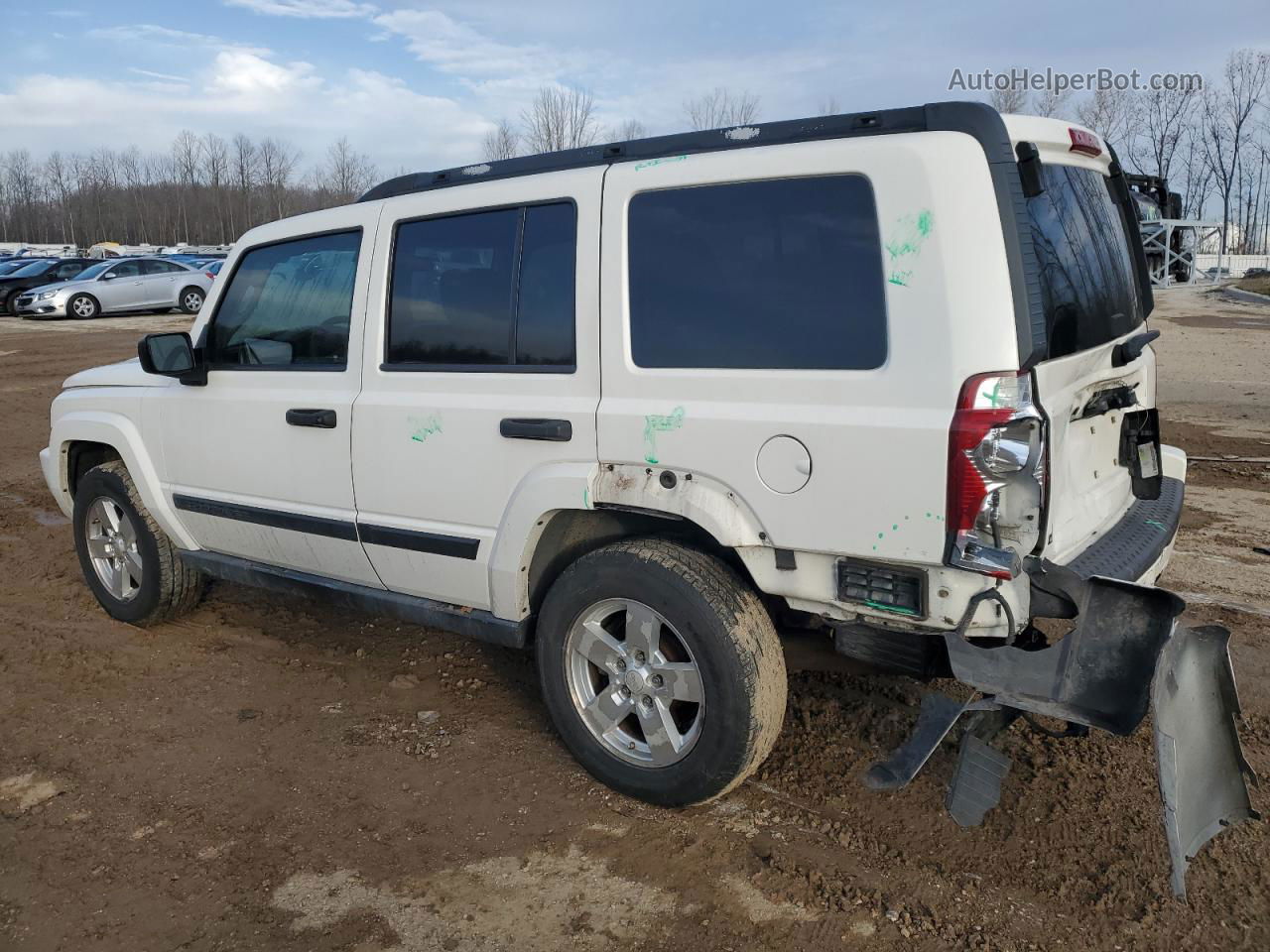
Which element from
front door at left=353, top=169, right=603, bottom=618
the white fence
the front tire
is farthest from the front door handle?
the white fence

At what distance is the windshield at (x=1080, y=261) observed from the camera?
2.84 m

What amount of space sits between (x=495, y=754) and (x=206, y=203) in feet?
325

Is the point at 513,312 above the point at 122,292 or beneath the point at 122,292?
beneath

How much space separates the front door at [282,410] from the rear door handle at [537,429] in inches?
31.9

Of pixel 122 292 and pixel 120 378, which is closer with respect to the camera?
pixel 120 378

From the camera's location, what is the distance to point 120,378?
4.95 meters

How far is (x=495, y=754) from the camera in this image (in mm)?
3809

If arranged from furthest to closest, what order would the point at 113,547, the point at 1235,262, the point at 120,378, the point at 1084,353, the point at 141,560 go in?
the point at 1235,262 < the point at 113,547 < the point at 141,560 < the point at 120,378 < the point at 1084,353

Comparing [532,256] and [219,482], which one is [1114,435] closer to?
[532,256]

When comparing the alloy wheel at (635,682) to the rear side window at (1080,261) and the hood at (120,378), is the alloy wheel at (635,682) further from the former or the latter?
the hood at (120,378)

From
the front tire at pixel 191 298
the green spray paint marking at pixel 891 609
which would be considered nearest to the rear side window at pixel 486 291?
the green spray paint marking at pixel 891 609

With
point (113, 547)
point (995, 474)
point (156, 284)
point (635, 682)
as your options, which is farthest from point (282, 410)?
point (156, 284)

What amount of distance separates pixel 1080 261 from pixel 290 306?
9.99 feet

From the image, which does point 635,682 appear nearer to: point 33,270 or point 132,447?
point 132,447
